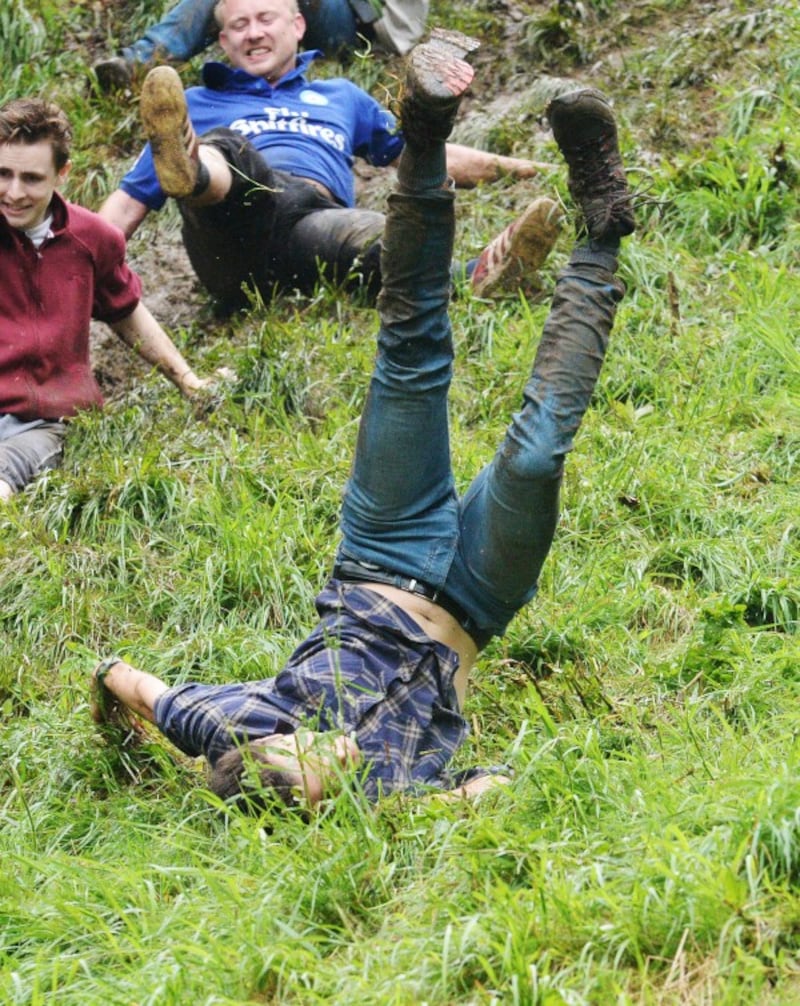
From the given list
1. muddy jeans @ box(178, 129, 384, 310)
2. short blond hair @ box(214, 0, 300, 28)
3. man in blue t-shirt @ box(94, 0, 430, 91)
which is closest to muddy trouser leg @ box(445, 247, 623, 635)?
muddy jeans @ box(178, 129, 384, 310)

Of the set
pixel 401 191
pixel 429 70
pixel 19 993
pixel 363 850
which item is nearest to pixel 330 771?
pixel 363 850

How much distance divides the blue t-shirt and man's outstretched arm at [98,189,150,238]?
0.05m

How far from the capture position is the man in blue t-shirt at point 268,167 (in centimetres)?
596

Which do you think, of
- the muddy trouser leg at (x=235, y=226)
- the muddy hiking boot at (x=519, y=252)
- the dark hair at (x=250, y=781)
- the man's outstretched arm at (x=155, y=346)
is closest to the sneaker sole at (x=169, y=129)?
the muddy trouser leg at (x=235, y=226)

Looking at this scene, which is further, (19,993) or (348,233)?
(348,233)

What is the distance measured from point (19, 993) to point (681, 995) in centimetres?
121

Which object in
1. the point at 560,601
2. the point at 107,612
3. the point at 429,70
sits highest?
the point at 429,70

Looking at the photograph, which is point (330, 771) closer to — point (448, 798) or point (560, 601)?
point (448, 798)

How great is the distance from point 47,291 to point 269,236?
1026 mm

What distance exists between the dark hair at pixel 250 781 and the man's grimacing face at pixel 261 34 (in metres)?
4.50

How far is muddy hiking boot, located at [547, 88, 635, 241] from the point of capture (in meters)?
3.80

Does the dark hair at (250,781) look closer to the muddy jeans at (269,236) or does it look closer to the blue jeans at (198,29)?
the muddy jeans at (269,236)

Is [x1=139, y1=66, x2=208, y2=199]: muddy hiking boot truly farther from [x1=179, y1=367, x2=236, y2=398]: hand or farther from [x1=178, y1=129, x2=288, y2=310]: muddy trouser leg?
[x1=179, y1=367, x2=236, y2=398]: hand

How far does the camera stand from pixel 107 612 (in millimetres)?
4824
